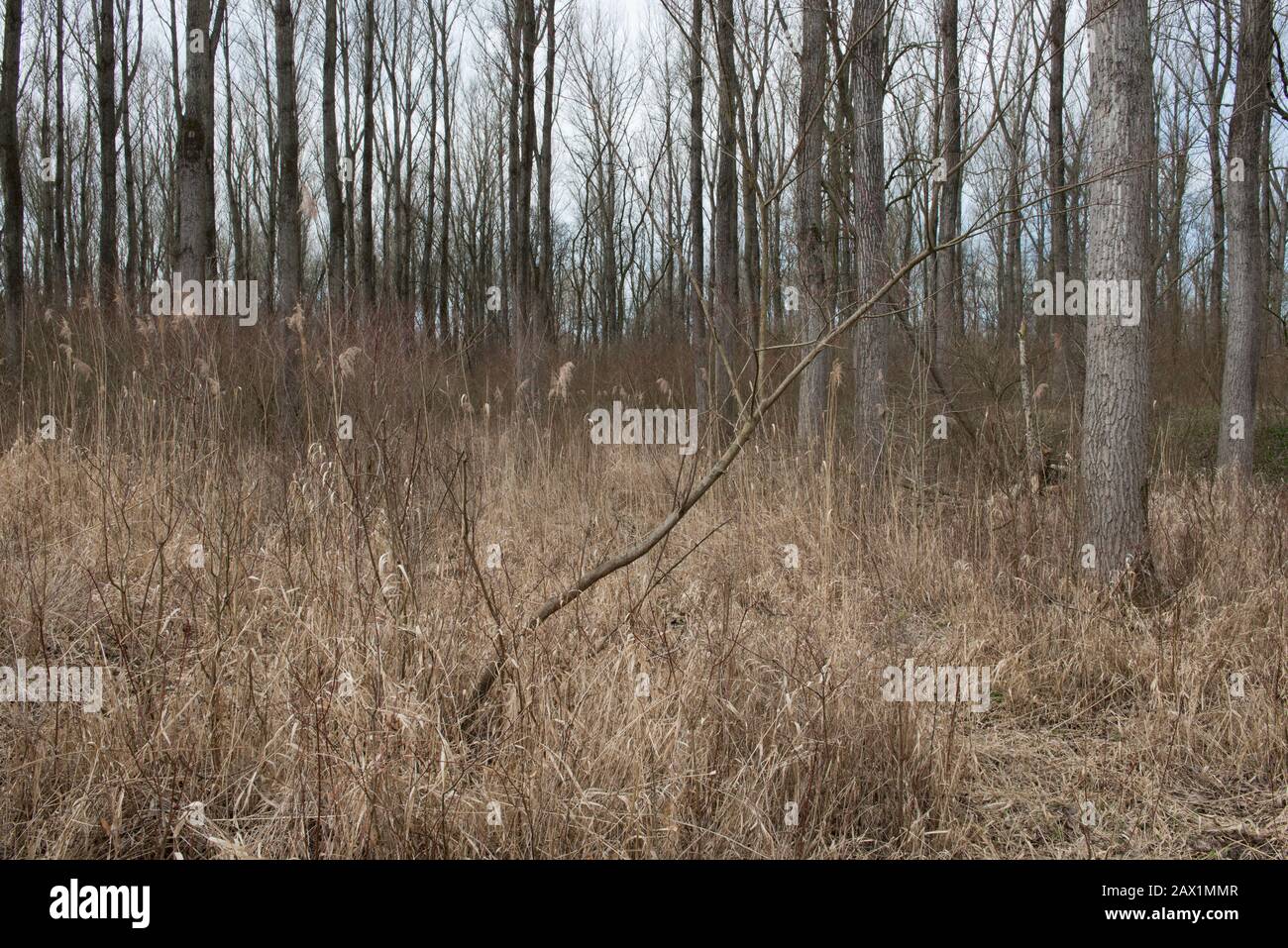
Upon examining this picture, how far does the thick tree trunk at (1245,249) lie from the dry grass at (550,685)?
3.86 meters

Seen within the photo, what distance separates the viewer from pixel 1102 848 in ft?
7.83

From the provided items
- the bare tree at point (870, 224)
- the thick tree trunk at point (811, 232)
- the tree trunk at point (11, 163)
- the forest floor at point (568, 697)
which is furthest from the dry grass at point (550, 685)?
the tree trunk at point (11, 163)

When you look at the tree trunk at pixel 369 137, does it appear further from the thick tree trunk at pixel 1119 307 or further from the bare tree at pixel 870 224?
the thick tree trunk at pixel 1119 307

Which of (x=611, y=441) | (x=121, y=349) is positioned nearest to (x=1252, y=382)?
(x=611, y=441)

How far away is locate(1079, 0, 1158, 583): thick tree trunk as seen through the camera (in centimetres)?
398
